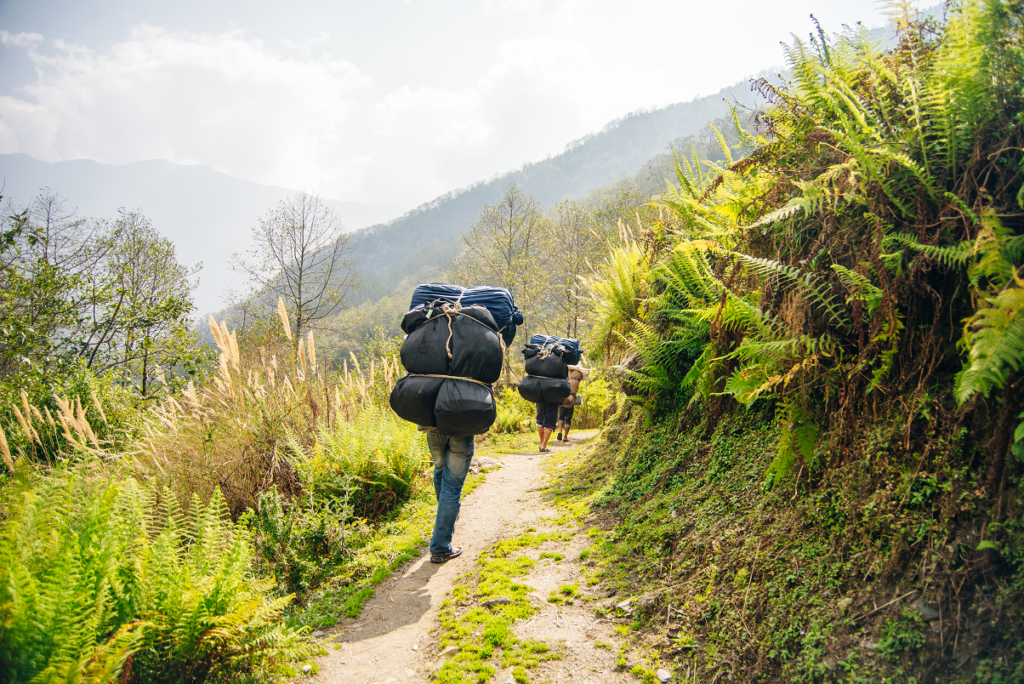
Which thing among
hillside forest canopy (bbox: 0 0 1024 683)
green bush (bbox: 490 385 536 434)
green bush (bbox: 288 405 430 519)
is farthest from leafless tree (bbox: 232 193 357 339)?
hillside forest canopy (bbox: 0 0 1024 683)

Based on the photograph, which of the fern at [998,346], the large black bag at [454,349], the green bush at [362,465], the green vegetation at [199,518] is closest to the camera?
the fern at [998,346]

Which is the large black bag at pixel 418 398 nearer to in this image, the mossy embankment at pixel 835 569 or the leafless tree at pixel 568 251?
the mossy embankment at pixel 835 569

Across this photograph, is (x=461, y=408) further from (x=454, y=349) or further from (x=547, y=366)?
(x=547, y=366)

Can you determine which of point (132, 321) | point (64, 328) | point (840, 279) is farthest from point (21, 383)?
point (840, 279)

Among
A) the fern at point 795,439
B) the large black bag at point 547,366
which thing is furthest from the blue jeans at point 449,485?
the large black bag at point 547,366

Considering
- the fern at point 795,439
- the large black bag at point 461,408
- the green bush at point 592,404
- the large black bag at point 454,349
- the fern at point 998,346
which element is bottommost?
the green bush at point 592,404

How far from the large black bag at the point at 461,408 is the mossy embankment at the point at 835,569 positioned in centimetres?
138

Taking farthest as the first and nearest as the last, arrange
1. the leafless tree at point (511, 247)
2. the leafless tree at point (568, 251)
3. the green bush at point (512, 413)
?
1. the leafless tree at point (568, 251)
2. the leafless tree at point (511, 247)
3. the green bush at point (512, 413)

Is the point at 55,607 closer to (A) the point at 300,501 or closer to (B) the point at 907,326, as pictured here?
(A) the point at 300,501

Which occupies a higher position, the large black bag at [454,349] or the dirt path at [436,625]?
the large black bag at [454,349]

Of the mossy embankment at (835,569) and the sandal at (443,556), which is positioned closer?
the mossy embankment at (835,569)

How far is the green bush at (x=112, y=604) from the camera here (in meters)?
1.66

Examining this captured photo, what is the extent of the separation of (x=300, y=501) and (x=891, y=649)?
15.6 feet

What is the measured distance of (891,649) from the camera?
171 centimetres
